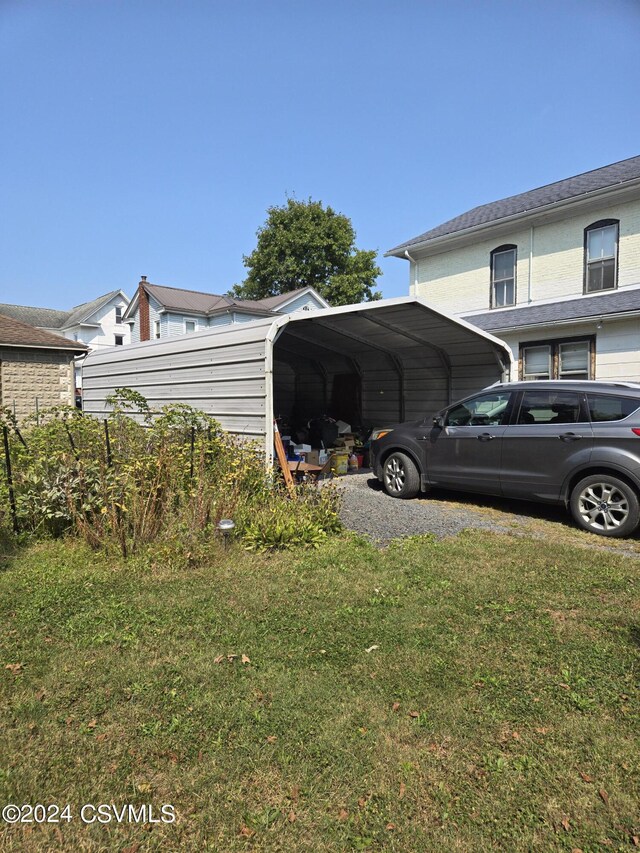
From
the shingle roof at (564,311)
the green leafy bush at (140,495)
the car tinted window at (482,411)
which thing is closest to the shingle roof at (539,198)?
the shingle roof at (564,311)

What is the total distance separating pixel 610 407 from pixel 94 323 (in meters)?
44.0

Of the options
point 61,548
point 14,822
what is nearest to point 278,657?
point 14,822

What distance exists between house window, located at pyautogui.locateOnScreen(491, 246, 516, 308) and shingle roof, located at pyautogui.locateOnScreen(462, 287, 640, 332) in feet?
1.30

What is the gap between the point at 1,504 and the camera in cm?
564

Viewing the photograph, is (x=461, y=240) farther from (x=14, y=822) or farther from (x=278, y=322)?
(x=14, y=822)

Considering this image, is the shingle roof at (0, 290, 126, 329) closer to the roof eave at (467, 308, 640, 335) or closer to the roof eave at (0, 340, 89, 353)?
the roof eave at (0, 340, 89, 353)

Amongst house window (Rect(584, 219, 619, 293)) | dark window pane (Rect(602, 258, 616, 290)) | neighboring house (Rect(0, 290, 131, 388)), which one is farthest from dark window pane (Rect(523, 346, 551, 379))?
neighboring house (Rect(0, 290, 131, 388))

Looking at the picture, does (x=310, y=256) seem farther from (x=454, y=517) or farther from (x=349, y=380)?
(x=454, y=517)

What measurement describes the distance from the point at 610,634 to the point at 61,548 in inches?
196

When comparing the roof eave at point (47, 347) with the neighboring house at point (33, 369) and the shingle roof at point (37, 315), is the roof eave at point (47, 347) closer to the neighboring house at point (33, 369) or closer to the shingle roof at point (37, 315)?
the neighboring house at point (33, 369)

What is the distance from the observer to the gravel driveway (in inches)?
255

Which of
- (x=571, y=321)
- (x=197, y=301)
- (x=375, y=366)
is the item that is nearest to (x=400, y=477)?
(x=375, y=366)

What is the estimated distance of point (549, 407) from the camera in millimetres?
6906

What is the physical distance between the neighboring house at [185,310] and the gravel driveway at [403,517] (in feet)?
72.3
